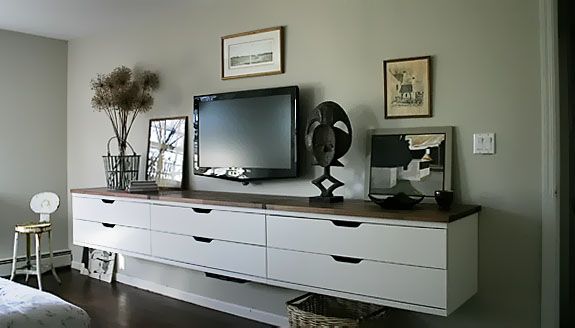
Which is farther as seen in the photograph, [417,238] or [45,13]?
[45,13]

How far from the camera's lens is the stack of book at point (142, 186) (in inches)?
146

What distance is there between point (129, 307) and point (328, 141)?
Answer: 202 cm

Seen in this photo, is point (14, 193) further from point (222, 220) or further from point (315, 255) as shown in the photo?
point (315, 255)

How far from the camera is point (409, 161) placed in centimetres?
277

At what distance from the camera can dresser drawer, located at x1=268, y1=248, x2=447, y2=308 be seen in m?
2.28

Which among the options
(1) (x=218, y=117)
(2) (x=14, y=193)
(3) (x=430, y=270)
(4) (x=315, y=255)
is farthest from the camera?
(2) (x=14, y=193)

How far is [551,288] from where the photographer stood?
2428 mm

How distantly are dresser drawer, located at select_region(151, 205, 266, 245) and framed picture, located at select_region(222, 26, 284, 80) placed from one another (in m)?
1.02

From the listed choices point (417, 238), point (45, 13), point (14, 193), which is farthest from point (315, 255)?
point (14, 193)

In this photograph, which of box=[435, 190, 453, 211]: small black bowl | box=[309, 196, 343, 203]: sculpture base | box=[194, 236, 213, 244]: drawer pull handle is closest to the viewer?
box=[435, 190, 453, 211]: small black bowl

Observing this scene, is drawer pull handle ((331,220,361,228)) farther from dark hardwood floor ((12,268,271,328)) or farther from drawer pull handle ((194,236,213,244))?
dark hardwood floor ((12,268,271,328))

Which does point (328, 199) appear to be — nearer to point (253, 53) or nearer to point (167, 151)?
point (253, 53)

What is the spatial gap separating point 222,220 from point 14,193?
2.65 m

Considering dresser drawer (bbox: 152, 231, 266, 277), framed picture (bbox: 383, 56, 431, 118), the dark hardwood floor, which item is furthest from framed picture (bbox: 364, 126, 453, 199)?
the dark hardwood floor
